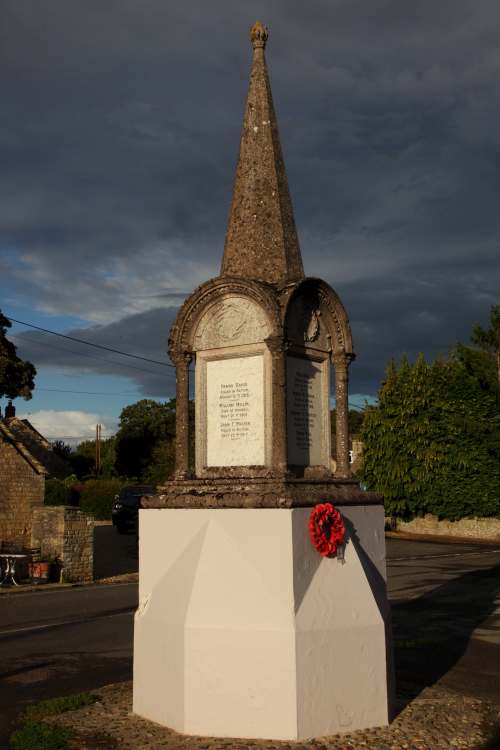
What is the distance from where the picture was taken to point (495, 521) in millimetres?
34812

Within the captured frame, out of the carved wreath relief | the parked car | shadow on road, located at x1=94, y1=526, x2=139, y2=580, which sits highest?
the carved wreath relief

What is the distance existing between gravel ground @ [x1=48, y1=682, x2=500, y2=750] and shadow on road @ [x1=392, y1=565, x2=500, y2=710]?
500 mm

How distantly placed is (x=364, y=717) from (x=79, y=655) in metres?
5.38

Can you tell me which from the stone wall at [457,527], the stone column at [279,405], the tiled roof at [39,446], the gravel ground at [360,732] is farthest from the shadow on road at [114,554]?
the stone column at [279,405]

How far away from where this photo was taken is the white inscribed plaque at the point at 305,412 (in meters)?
8.66

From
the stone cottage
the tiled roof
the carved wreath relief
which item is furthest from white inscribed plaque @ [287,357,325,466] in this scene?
the tiled roof

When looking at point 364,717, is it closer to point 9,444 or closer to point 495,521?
point 9,444

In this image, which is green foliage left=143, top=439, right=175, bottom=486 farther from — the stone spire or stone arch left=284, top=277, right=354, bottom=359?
the stone spire

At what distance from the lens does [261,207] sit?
30.0 feet

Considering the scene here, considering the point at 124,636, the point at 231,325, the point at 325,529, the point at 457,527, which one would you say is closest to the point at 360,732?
the point at 325,529

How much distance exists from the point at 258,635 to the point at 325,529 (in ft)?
3.97

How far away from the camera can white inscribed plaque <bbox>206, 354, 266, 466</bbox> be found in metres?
8.56

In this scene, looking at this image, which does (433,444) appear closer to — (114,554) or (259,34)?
(114,554)

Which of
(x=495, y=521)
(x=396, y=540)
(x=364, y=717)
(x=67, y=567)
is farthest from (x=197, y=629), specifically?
(x=495, y=521)
